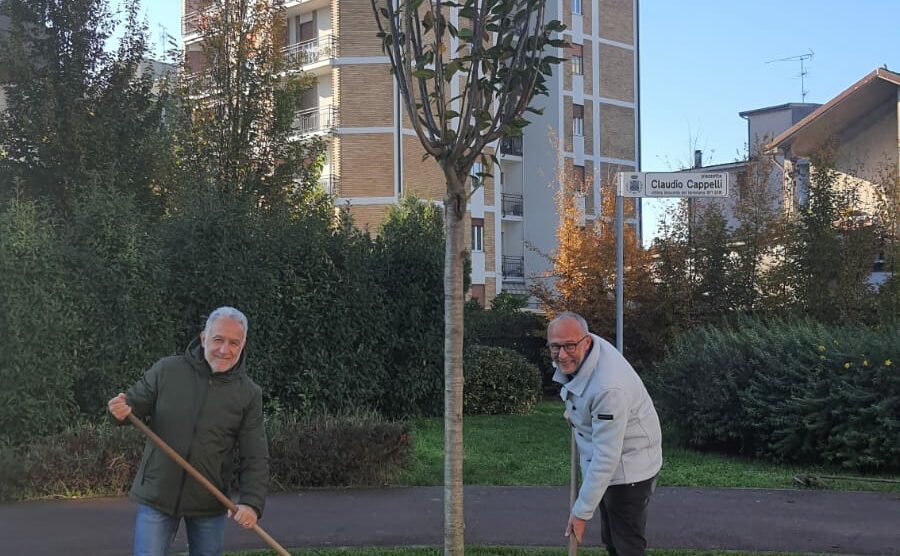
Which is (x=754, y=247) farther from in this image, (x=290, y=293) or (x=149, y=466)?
(x=149, y=466)

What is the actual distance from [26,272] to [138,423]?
710 cm

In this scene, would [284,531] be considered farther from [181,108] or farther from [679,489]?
[181,108]

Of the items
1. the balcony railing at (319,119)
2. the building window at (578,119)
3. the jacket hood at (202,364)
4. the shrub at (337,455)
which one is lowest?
the shrub at (337,455)

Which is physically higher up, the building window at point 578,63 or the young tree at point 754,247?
the building window at point 578,63

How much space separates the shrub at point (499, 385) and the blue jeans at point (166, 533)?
1285 cm

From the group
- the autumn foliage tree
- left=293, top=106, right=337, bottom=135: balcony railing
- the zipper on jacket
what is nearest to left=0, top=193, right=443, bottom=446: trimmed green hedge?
the autumn foliage tree

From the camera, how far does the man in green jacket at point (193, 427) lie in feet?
15.6

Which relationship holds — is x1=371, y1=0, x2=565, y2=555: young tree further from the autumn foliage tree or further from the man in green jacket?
the autumn foliage tree

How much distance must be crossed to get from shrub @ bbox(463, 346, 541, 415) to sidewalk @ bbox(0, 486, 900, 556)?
26.9 feet

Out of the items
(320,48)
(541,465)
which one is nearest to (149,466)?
(541,465)

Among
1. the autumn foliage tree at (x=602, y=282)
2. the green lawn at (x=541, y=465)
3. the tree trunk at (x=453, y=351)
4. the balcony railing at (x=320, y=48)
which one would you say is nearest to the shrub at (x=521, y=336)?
the autumn foliage tree at (x=602, y=282)

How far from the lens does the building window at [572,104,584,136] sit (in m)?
50.7

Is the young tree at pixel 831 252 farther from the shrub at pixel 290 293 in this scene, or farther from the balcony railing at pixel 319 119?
the balcony railing at pixel 319 119

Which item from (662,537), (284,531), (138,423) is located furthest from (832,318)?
(138,423)
